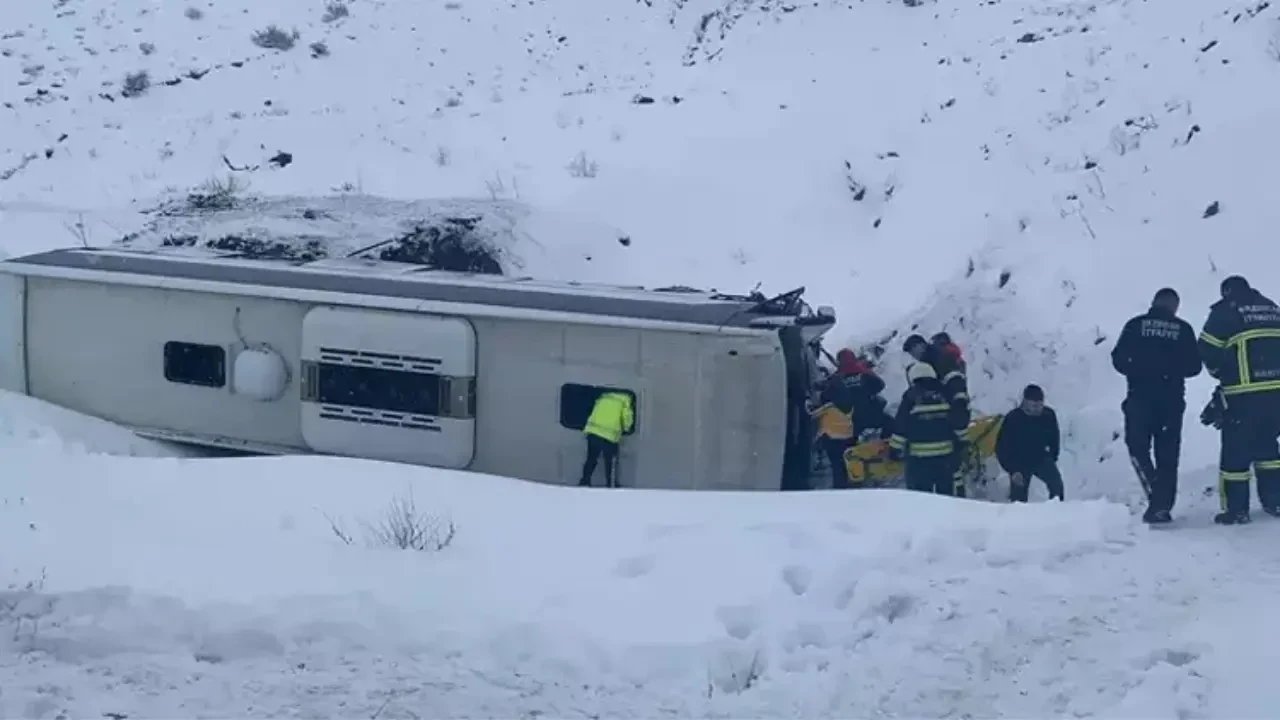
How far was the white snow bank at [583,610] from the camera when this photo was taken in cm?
602

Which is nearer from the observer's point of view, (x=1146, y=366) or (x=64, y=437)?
(x=1146, y=366)

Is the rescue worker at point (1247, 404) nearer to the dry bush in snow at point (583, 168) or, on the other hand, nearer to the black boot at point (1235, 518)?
the black boot at point (1235, 518)

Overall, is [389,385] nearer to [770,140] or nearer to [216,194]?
[216,194]

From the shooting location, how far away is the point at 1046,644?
653 cm

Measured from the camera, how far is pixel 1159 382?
395 inches

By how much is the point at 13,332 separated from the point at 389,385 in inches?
167

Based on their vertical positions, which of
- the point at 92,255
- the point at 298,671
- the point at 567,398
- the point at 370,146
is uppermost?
the point at 370,146

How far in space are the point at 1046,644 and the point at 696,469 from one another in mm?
4728

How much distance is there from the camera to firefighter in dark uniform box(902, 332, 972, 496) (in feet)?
36.7

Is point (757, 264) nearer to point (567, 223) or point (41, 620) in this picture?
point (567, 223)

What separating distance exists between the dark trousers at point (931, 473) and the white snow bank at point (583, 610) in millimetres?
2512

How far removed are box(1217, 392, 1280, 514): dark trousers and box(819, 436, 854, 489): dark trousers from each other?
3.04m

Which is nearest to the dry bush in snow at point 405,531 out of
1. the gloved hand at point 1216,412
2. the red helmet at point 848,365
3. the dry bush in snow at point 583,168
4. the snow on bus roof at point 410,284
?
the snow on bus roof at point 410,284

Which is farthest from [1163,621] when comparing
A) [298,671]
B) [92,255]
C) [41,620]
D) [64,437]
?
[92,255]
